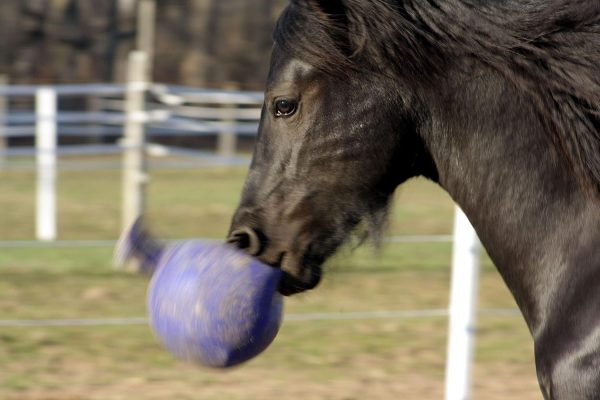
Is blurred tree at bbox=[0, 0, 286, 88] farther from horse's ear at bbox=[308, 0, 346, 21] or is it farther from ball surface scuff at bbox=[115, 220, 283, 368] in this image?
horse's ear at bbox=[308, 0, 346, 21]

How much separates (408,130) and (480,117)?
0.61 ft

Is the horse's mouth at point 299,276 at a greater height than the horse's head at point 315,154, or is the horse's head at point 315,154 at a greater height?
the horse's head at point 315,154

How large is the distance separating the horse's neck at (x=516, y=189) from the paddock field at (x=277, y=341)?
328mm

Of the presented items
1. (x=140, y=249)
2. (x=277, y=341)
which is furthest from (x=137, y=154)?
(x=140, y=249)

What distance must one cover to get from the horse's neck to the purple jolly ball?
0.56 metres

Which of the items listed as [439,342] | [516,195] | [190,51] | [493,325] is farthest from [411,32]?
[190,51]

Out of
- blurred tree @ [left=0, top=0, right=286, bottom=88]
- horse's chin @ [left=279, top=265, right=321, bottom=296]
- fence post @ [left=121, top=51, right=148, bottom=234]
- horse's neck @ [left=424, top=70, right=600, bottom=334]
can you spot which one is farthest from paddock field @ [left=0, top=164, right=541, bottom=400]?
blurred tree @ [left=0, top=0, right=286, bottom=88]

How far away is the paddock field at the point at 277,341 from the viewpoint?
17.8 ft

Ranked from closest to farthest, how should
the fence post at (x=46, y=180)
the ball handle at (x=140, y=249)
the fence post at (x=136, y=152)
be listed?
the ball handle at (x=140, y=249) → the fence post at (x=136, y=152) → the fence post at (x=46, y=180)

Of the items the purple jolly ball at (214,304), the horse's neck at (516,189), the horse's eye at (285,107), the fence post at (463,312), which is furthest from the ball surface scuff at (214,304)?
the fence post at (463,312)

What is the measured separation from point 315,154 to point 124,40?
23069mm

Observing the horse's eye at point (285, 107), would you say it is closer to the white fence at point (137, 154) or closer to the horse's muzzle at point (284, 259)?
the horse's muzzle at point (284, 259)

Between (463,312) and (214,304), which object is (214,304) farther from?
(463,312)

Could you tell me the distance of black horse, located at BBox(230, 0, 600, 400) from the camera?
2.47 metres
